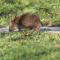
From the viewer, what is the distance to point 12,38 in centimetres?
1032

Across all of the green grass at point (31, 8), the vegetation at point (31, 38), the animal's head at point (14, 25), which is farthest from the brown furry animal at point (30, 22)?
the green grass at point (31, 8)

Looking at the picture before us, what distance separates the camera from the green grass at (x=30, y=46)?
7.89 m

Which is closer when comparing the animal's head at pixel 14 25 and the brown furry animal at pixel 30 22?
the brown furry animal at pixel 30 22

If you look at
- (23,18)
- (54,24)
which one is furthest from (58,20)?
(23,18)

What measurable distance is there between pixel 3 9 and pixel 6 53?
23.0 ft

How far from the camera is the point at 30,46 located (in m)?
8.79

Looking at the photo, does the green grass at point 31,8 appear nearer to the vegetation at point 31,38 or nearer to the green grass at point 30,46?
the vegetation at point 31,38

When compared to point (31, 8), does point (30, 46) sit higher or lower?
lower

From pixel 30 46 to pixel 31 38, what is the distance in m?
1.50

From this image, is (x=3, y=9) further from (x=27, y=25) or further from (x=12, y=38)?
(x=12, y=38)

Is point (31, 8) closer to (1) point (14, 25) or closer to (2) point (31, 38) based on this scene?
(1) point (14, 25)

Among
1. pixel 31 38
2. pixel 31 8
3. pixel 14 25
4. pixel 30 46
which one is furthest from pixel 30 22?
pixel 31 8

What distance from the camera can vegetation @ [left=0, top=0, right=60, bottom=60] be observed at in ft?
26.4

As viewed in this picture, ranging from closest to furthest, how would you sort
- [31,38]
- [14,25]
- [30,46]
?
[30,46] < [31,38] < [14,25]
